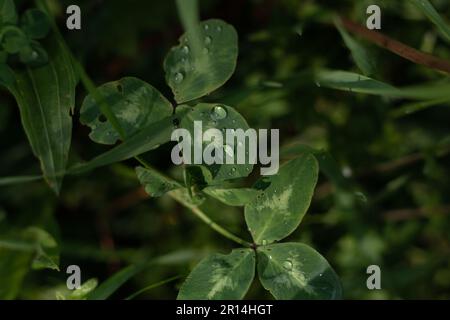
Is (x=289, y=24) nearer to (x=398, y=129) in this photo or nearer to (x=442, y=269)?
(x=398, y=129)

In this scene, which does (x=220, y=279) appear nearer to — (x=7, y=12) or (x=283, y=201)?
(x=283, y=201)

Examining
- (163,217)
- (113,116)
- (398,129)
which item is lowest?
(163,217)

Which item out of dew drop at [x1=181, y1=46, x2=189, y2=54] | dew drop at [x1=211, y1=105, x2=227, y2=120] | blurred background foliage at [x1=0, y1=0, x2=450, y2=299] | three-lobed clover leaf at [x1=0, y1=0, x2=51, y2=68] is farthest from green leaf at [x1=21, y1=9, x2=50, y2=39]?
blurred background foliage at [x1=0, y1=0, x2=450, y2=299]

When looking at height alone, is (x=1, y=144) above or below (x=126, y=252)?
above

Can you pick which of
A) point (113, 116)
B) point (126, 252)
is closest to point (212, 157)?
point (113, 116)

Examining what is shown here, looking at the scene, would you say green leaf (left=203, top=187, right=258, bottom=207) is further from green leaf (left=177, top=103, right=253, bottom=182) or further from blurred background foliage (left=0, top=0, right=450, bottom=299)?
blurred background foliage (left=0, top=0, right=450, bottom=299)

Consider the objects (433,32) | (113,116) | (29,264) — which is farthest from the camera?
(433,32)
